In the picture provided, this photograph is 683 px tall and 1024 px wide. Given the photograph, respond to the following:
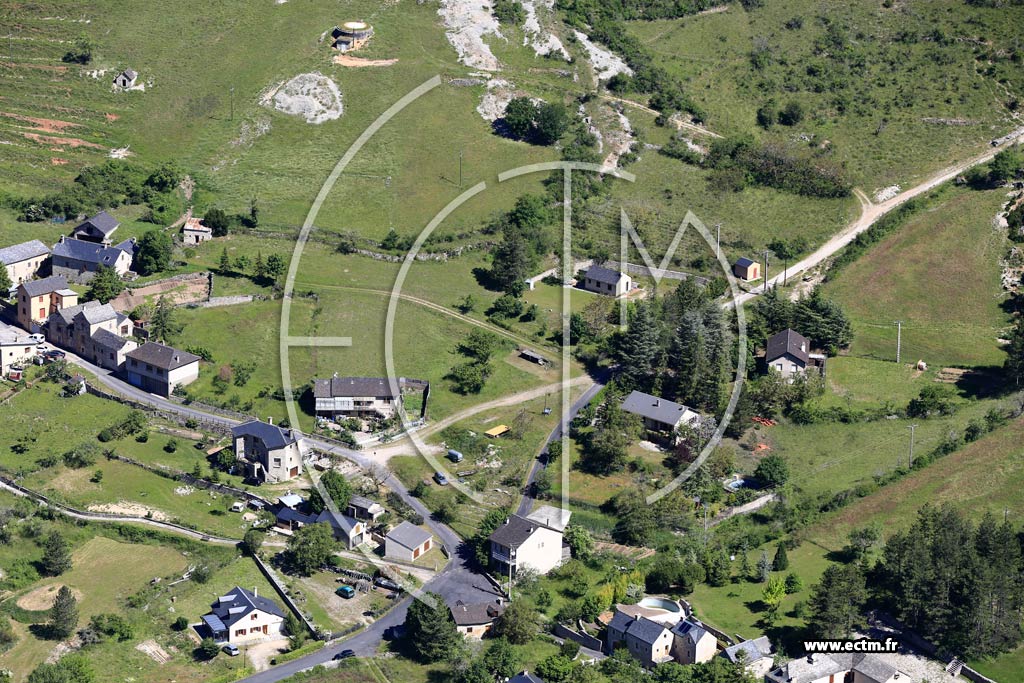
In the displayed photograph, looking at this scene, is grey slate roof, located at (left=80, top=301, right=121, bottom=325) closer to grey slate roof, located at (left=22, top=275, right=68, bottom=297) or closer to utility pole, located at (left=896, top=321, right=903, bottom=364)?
grey slate roof, located at (left=22, top=275, right=68, bottom=297)

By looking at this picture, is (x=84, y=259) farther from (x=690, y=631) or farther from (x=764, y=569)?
(x=690, y=631)

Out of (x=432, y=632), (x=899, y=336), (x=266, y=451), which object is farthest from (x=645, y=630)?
(x=899, y=336)

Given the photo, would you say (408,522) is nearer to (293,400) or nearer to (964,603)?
(293,400)

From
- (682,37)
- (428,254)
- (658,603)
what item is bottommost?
(658,603)

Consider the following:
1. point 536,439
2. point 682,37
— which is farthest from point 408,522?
point 682,37

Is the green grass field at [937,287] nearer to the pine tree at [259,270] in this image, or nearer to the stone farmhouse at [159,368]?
the pine tree at [259,270]

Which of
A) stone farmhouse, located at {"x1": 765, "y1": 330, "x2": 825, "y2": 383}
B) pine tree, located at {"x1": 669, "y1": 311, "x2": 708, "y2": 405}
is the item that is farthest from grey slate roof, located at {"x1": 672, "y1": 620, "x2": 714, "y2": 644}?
stone farmhouse, located at {"x1": 765, "y1": 330, "x2": 825, "y2": 383}
